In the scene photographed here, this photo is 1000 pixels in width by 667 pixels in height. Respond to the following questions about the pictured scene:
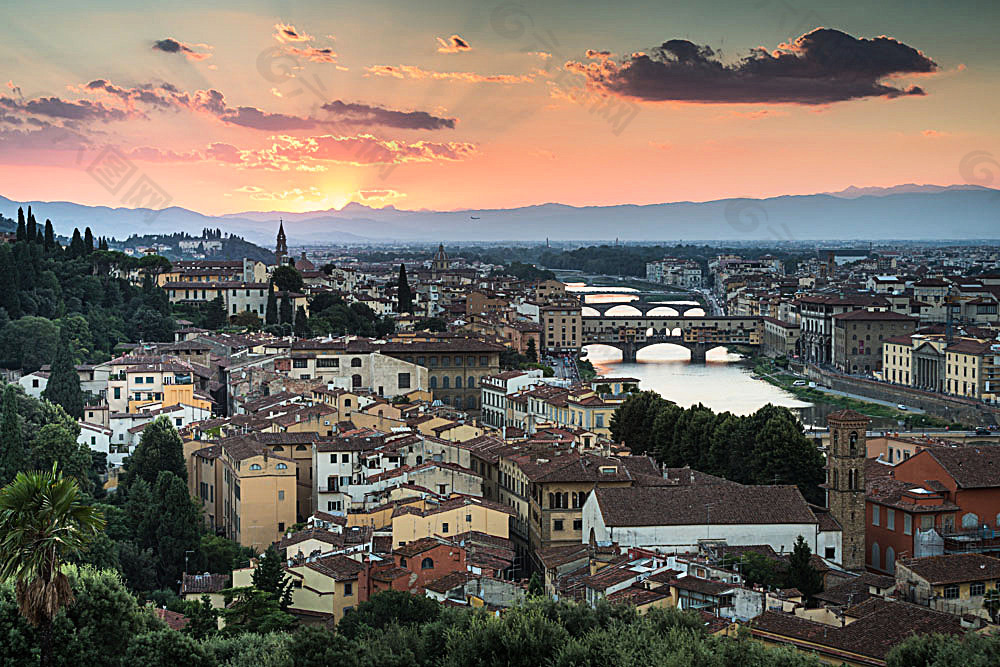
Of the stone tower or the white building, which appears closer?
the white building

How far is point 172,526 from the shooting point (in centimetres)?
1107

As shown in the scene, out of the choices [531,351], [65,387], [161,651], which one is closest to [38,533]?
[161,651]

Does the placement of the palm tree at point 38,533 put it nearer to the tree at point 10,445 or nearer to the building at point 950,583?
the building at point 950,583

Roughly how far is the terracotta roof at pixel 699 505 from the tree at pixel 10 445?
20.4 ft

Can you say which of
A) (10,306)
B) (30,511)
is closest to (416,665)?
(30,511)

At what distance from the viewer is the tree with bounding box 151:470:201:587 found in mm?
10820

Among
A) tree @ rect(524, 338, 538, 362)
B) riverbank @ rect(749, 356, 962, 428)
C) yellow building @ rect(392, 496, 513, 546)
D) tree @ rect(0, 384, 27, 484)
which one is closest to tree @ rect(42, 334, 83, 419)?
tree @ rect(0, 384, 27, 484)

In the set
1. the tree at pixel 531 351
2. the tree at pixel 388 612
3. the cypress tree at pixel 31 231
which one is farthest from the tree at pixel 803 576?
the cypress tree at pixel 31 231

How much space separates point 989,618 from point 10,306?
17523 millimetres

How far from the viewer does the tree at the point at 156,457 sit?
12688mm

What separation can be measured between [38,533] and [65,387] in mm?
12307

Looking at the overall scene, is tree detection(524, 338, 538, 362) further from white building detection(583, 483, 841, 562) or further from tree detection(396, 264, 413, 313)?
white building detection(583, 483, 841, 562)

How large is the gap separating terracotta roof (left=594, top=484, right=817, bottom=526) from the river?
1238 centimetres

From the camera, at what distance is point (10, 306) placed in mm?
21203
